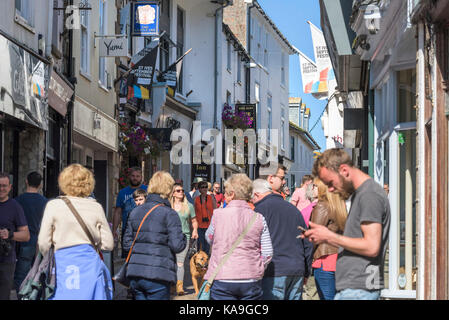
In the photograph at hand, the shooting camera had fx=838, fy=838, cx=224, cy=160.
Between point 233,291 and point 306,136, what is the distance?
5171 cm

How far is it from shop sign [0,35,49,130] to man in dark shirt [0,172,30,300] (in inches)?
175

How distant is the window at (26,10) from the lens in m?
13.9

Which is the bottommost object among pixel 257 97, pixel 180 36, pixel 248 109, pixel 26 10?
pixel 26 10

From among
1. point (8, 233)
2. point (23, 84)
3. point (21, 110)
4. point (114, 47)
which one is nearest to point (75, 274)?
point (8, 233)

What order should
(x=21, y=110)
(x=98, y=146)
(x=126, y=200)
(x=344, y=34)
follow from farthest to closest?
(x=98, y=146) → (x=344, y=34) → (x=21, y=110) → (x=126, y=200)

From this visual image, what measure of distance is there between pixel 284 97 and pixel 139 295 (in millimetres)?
41435

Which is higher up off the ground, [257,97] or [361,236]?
[257,97]

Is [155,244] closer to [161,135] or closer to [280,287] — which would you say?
[280,287]

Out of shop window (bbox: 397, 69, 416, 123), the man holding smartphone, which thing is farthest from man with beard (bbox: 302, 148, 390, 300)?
the man holding smartphone

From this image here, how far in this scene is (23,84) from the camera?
13383 mm
